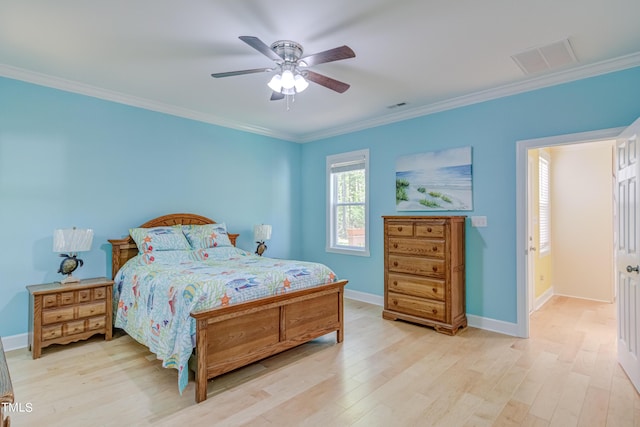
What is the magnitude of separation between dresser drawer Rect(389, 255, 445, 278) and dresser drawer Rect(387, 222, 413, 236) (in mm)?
280

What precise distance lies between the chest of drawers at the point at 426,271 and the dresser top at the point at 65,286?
3.13m

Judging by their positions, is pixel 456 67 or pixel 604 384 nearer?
pixel 604 384

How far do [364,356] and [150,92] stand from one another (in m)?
3.65

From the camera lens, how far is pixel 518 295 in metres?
3.54

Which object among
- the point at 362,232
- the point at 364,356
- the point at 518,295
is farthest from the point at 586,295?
the point at 364,356

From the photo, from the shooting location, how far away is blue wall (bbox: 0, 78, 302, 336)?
324 cm

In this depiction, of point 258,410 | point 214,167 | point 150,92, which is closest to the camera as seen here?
point 258,410

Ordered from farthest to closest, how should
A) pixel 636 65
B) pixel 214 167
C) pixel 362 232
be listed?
pixel 362 232, pixel 214 167, pixel 636 65

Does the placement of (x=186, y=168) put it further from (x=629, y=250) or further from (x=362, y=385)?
(x=629, y=250)

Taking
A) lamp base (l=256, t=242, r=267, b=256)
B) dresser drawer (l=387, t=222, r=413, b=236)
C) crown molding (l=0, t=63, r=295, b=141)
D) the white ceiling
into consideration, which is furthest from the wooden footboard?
crown molding (l=0, t=63, r=295, b=141)

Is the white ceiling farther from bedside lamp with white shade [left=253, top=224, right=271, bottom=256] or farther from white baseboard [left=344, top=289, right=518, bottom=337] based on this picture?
white baseboard [left=344, top=289, right=518, bottom=337]

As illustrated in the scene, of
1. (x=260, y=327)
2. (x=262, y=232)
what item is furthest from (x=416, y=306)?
(x=262, y=232)

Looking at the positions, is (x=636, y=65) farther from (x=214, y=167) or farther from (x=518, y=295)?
(x=214, y=167)

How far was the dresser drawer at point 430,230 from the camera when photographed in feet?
12.0
